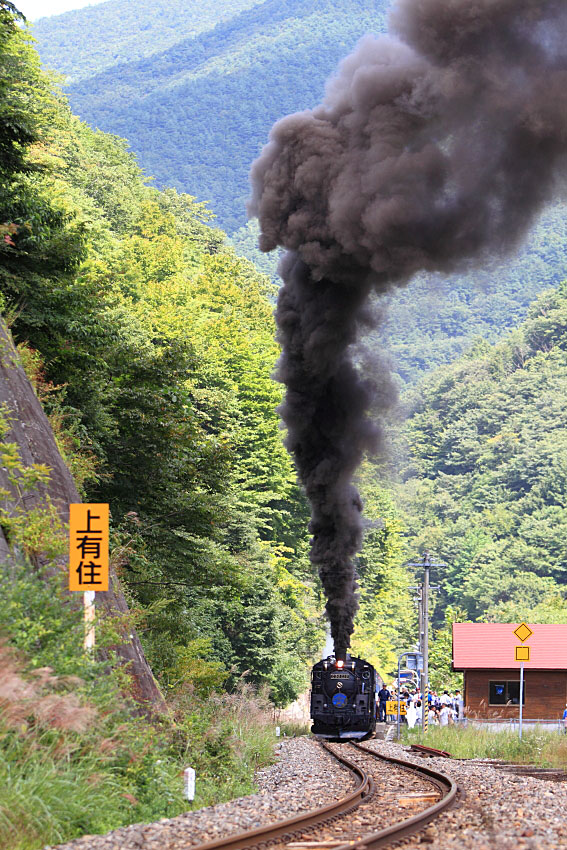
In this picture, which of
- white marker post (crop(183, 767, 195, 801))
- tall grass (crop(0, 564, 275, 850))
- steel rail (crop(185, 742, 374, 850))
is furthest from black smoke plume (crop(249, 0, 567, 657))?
white marker post (crop(183, 767, 195, 801))

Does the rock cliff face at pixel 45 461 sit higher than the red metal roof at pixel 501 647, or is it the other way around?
the rock cliff face at pixel 45 461

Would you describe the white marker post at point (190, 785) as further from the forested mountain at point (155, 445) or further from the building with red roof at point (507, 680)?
the building with red roof at point (507, 680)

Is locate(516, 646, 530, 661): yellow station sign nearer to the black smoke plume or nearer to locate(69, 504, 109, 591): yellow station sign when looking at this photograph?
the black smoke plume

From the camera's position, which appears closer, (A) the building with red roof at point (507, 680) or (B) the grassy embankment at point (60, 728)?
(B) the grassy embankment at point (60, 728)

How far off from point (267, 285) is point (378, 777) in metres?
69.6

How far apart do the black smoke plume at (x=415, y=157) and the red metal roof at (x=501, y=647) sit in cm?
1681

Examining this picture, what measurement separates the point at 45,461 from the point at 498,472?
9716 cm

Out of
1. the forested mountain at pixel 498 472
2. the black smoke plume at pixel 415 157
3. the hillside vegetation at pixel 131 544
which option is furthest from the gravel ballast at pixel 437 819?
the forested mountain at pixel 498 472

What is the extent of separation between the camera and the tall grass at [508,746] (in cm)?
1928

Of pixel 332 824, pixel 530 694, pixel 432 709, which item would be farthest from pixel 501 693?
pixel 332 824

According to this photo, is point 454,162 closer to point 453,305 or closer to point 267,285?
point 267,285

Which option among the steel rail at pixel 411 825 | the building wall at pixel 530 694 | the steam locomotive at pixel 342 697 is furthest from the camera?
the building wall at pixel 530 694

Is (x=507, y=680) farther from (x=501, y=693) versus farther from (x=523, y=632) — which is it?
(x=523, y=632)

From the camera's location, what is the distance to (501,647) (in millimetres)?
34875
